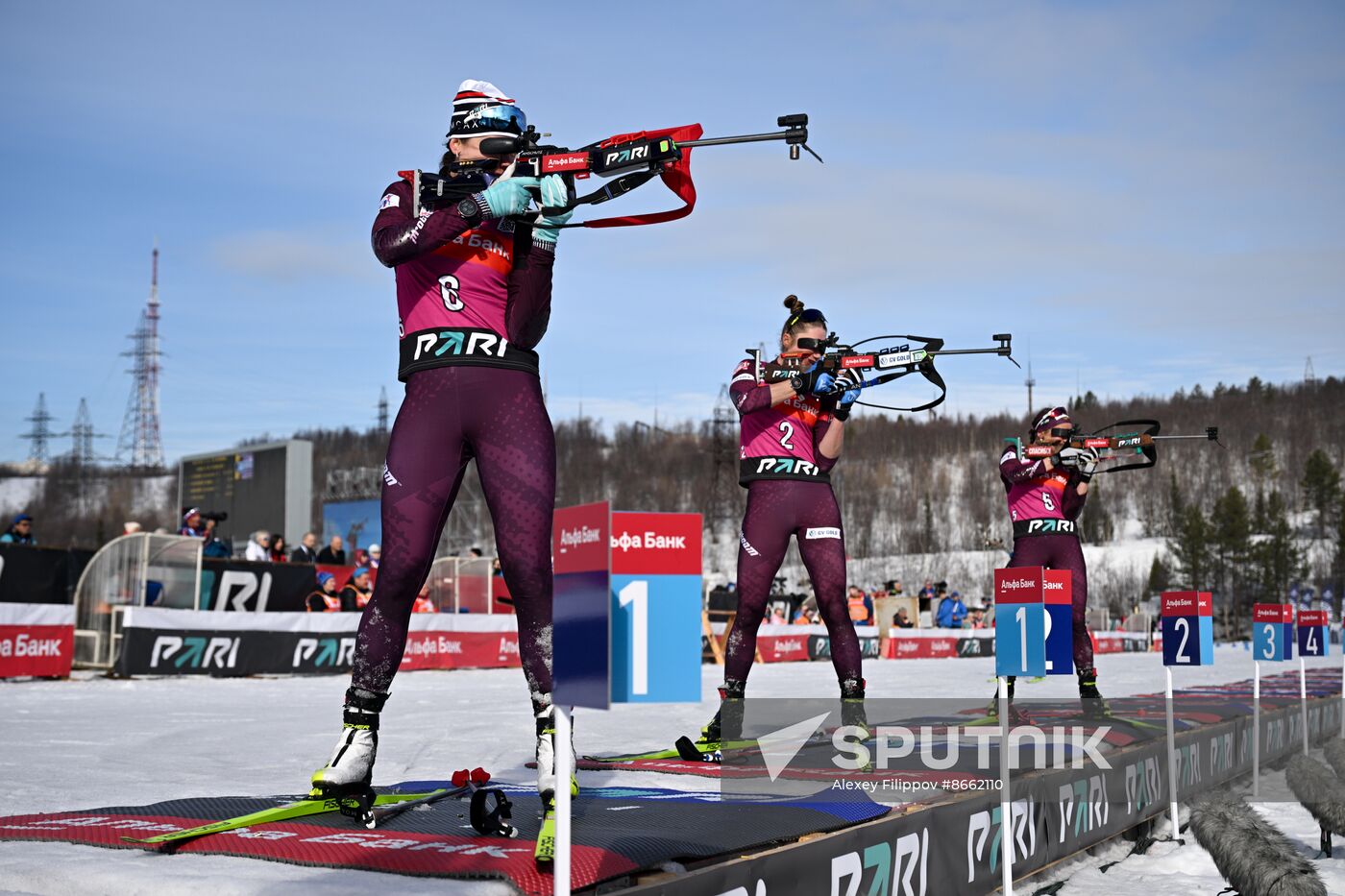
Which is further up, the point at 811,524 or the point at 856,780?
the point at 811,524

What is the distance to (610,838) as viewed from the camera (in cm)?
329

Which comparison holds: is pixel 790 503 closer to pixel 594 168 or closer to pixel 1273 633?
pixel 594 168

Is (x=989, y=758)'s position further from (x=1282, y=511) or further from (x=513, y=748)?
(x=1282, y=511)

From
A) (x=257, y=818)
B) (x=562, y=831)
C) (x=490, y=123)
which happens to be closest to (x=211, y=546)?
(x=490, y=123)

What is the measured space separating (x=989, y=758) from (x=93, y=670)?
42.6 feet

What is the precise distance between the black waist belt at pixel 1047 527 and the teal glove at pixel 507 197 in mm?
6480

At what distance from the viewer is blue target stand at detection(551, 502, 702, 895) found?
104 inches

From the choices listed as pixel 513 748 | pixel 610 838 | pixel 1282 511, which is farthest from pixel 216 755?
pixel 1282 511

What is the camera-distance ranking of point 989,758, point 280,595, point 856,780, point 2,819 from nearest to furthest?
point 2,819 < point 856,780 < point 989,758 < point 280,595

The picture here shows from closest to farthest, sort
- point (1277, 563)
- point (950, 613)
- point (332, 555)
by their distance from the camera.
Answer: point (332, 555), point (950, 613), point (1277, 563)

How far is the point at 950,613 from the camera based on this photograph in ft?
108

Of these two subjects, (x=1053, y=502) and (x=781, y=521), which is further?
(x=1053, y=502)

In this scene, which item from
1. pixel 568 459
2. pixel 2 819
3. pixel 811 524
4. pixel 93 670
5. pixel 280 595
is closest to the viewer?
pixel 2 819

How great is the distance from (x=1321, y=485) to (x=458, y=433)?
400 feet
